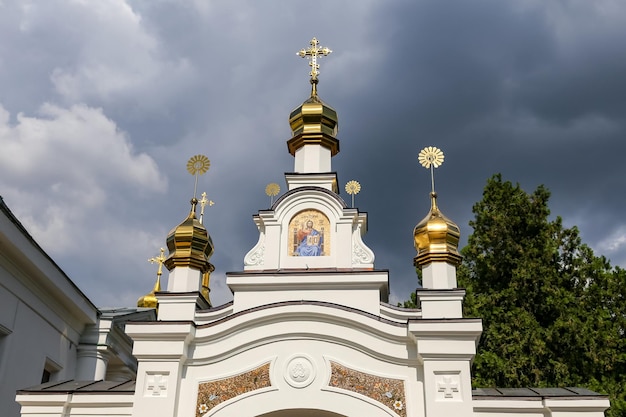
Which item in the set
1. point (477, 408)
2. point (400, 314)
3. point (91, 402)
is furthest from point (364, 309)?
Answer: point (91, 402)

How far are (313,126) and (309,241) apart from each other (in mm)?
3468

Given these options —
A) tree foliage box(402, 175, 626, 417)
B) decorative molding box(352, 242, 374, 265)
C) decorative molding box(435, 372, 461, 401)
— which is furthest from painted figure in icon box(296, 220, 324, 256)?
tree foliage box(402, 175, 626, 417)

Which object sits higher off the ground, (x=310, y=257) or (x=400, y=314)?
(x=310, y=257)

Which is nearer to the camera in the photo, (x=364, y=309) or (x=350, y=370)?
(x=350, y=370)

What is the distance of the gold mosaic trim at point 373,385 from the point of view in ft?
29.5

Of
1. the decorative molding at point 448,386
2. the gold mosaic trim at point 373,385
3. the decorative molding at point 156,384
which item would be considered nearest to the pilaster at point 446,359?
the decorative molding at point 448,386

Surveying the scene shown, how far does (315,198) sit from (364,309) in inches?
92.1

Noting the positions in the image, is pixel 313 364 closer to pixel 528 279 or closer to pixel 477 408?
pixel 477 408

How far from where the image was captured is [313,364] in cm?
925

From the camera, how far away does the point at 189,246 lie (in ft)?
35.8

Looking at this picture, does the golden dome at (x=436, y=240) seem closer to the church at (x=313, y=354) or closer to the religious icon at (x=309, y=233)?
the church at (x=313, y=354)

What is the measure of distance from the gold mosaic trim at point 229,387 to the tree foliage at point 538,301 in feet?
35.1

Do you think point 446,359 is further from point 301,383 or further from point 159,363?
point 159,363

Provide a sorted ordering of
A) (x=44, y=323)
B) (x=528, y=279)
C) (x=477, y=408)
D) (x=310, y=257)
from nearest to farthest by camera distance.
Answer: (x=477, y=408)
(x=310, y=257)
(x=44, y=323)
(x=528, y=279)
